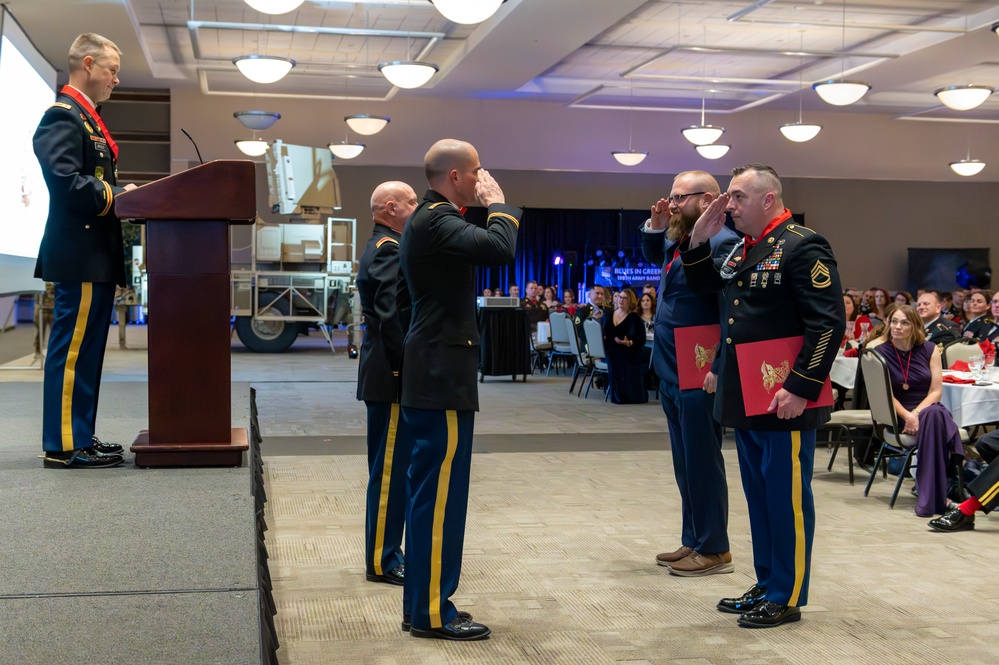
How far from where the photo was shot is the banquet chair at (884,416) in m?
5.30

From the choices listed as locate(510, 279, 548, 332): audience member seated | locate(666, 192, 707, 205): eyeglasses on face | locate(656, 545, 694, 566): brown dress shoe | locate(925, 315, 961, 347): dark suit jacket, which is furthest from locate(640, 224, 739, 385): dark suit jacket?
locate(510, 279, 548, 332): audience member seated

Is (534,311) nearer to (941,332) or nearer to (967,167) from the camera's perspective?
(941,332)

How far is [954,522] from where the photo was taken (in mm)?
4629

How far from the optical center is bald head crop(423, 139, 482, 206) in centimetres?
282

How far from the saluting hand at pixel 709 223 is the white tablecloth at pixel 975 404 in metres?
2.66

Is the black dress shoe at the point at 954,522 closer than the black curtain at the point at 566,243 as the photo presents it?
Yes

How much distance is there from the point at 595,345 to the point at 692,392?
633 cm

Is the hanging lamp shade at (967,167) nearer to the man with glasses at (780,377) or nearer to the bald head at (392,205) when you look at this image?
the man with glasses at (780,377)

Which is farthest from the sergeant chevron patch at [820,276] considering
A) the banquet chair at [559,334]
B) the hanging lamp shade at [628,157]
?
the hanging lamp shade at [628,157]

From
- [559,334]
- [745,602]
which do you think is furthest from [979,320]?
[745,602]

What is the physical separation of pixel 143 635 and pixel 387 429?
6.12 ft

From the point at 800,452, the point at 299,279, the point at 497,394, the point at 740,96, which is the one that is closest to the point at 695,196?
the point at 800,452

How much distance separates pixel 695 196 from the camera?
3.70 m

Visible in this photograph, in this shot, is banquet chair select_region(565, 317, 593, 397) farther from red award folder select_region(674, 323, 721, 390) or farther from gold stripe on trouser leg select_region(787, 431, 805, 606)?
gold stripe on trouser leg select_region(787, 431, 805, 606)
